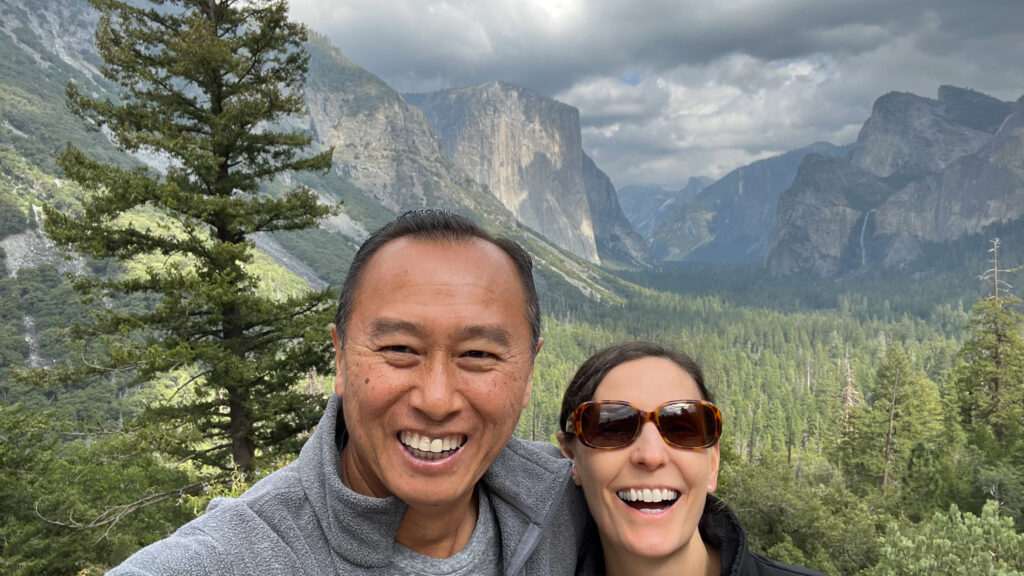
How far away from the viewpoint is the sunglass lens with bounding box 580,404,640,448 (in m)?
2.41

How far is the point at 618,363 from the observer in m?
2.63

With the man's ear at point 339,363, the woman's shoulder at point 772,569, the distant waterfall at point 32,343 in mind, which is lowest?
the distant waterfall at point 32,343

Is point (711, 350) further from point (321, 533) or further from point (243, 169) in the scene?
point (321, 533)

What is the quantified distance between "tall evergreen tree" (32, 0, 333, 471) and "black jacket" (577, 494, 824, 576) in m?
7.93

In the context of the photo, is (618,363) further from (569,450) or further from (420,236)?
(420,236)

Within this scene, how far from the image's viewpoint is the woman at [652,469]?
90.7 inches

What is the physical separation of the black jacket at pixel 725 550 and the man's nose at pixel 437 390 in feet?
4.52

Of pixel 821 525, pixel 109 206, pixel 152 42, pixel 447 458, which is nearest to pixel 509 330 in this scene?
pixel 447 458

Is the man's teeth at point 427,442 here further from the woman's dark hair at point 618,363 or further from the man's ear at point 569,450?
the man's ear at point 569,450

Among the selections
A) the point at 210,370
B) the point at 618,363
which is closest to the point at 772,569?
the point at 618,363

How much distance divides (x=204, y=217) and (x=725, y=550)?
9360 mm

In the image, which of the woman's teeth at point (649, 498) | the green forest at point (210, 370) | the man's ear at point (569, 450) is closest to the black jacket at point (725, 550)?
the man's ear at point (569, 450)

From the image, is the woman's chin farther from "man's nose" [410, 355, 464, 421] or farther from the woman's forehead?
"man's nose" [410, 355, 464, 421]

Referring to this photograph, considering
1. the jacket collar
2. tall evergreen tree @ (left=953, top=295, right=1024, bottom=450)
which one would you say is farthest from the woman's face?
tall evergreen tree @ (left=953, top=295, right=1024, bottom=450)
